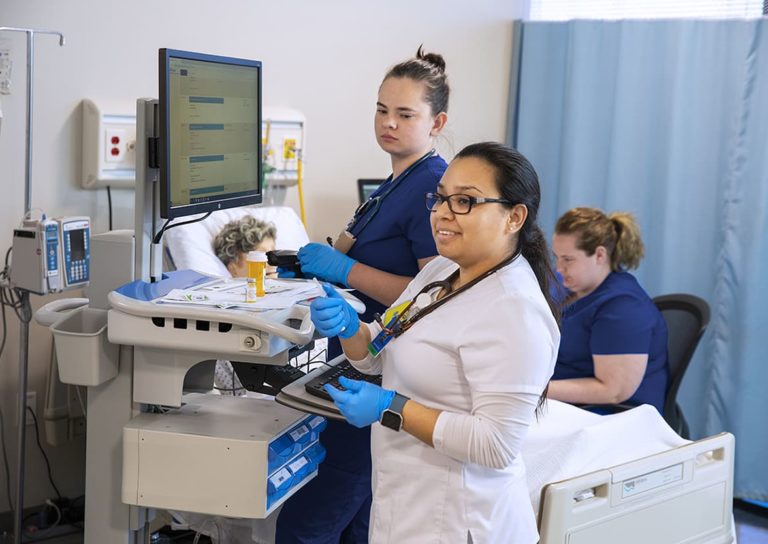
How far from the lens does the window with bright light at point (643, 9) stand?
3.63 meters

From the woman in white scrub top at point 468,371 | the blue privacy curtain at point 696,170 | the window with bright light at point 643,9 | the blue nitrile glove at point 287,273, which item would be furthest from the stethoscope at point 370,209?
the window with bright light at point 643,9

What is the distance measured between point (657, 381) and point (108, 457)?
5.42ft

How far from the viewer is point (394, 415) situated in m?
1.61

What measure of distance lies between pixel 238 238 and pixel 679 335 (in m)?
1.46

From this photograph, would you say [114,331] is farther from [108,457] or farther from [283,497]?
[283,497]

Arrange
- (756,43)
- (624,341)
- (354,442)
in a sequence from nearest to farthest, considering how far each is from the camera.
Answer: (354,442) → (624,341) → (756,43)

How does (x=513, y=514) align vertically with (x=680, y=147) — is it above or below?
below

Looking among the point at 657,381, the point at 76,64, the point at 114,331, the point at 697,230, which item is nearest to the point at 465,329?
the point at 114,331

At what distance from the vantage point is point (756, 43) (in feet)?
11.4

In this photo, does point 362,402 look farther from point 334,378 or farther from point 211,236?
point 211,236

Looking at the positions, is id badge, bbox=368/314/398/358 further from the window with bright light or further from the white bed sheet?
the window with bright light

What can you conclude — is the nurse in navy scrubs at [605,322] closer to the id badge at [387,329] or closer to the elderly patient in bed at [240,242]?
the elderly patient in bed at [240,242]

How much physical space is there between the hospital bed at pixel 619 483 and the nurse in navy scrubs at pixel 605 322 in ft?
0.91

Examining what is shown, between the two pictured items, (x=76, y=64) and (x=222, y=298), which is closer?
(x=222, y=298)
